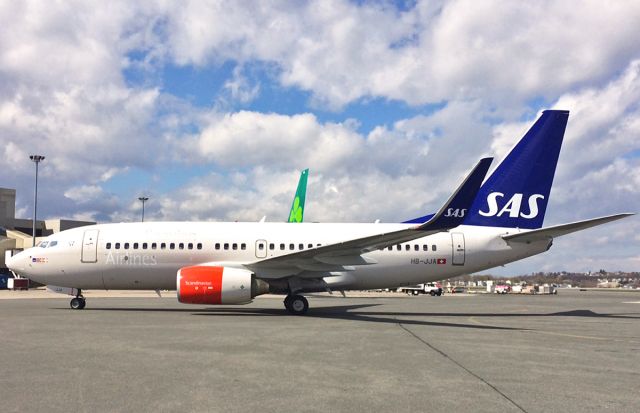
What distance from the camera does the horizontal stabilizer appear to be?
17077 mm

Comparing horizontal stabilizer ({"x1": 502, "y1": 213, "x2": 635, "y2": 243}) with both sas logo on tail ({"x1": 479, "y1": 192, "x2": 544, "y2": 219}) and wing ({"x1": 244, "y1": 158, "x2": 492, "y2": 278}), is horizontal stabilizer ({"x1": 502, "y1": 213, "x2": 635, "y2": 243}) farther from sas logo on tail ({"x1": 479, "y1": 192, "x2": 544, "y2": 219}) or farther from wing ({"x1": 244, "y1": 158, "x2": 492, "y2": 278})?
wing ({"x1": 244, "y1": 158, "x2": 492, "y2": 278})

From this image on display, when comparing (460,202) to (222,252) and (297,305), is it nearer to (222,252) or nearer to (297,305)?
(297,305)

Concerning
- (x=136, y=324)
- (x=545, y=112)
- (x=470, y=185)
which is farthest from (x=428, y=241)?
(x=136, y=324)

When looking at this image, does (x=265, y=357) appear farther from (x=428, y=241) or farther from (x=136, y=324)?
(x=428, y=241)

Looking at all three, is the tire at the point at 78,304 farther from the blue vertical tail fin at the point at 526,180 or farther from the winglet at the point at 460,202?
the blue vertical tail fin at the point at 526,180

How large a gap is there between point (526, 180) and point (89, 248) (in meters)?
18.4

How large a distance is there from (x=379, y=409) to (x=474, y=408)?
118cm

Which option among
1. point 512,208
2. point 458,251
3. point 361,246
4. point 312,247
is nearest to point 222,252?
point 312,247

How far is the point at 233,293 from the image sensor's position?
58.9ft

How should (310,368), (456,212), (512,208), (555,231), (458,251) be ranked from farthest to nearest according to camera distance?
(512,208) < (458,251) < (555,231) < (456,212) < (310,368)

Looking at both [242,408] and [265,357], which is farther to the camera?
[265,357]

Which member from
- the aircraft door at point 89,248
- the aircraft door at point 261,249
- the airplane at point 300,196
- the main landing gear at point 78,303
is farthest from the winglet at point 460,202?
the airplane at point 300,196

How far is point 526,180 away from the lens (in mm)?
21953

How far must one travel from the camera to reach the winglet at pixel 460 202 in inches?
622
